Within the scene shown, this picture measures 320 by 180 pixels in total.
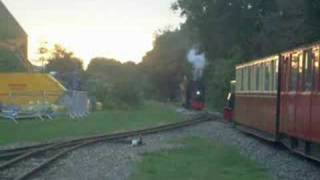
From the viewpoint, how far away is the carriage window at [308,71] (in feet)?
62.4

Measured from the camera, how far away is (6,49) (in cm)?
6209

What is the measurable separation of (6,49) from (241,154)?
4140 cm

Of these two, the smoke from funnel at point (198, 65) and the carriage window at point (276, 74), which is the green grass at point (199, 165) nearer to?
the carriage window at point (276, 74)

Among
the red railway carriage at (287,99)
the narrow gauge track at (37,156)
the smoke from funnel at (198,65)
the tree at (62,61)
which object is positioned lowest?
the narrow gauge track at (37,156)

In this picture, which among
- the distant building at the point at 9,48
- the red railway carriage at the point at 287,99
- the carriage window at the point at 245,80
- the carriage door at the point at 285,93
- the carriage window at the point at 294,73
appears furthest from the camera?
the distant building at the point at 9,48

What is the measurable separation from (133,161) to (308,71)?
500 centimetres

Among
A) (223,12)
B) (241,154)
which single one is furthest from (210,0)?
(241,154)

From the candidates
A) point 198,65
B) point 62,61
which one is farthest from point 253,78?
point 62,61

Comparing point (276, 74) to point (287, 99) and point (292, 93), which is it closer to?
point (287, 99)

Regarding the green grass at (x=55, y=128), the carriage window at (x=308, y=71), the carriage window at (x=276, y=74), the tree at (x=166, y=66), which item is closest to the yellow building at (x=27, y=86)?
the green grass at (x=55, y=128)

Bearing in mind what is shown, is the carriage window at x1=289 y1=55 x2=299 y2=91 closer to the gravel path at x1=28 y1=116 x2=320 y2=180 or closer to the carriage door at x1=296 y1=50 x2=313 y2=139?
the carriage door at x1=296 y1=50 x2=313 y2=139

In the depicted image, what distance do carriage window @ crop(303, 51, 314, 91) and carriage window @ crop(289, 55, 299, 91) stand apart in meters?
1.12

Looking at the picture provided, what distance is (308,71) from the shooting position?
19.3 m

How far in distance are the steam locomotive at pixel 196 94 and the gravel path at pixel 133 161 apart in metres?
38.7
